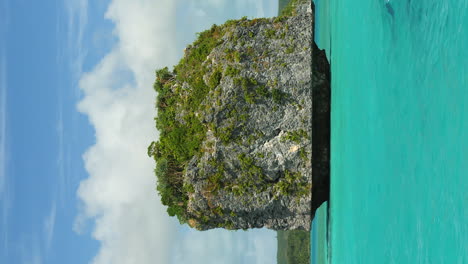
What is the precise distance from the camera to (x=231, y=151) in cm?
2061

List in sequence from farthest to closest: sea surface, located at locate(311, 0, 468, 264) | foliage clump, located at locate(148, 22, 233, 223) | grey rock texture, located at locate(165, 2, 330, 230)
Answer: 1. foliage clump, located at locate(148, 22, 233, 223)
2. grey rock texture, located at locate(165, 2, 330, 230)
3. sea surface, located at locate(311, 0, 468, 264)

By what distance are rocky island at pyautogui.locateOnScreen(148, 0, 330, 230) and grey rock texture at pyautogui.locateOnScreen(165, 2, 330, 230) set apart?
4 centimetres

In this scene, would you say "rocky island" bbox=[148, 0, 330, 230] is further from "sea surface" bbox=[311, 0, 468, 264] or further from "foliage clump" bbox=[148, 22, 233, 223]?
"sea surface" bbox=[311, 0, 468, 264]

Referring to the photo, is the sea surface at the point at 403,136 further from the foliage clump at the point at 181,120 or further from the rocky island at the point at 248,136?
the foliage clump at the point at 181,120

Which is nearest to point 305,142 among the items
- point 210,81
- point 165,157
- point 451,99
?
point 210,81

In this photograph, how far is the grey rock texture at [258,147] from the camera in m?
20.5

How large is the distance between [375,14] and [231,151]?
318 inches

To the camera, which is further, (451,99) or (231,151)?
(231,151)

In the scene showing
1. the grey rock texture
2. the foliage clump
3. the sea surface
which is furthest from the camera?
the foliage clump

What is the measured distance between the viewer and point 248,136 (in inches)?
814

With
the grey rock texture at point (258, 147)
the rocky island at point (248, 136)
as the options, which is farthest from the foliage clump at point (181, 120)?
the grey rock texture at point (258, 147)

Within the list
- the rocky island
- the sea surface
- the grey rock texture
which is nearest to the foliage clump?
the rocky island

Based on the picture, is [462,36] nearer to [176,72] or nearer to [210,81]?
[210,81]

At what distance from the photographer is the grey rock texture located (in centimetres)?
2045
